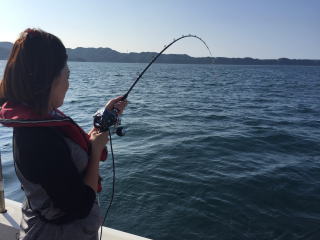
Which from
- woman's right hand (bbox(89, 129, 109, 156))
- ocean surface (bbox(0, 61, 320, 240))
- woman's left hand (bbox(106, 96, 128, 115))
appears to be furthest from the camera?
ocean surface (bbox(0, 61, 320, 240))

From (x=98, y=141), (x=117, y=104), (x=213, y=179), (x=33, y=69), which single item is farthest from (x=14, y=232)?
(x=213, y=179)

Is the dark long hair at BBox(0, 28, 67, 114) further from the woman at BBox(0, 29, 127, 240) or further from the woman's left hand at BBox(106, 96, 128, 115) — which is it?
the woman's left hand at BBox(106, 96, 128, 115)

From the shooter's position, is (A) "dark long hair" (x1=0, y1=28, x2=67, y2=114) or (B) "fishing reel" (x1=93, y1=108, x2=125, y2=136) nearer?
Result: (A) "dark long hair" (x1=0, y1=28, x2=67, y2=114)

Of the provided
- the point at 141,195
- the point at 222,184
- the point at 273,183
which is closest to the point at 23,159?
the point at 141,195

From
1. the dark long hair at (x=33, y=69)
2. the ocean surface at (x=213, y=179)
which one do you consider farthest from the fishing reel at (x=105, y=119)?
the ocean surface at (x=213, y=179)

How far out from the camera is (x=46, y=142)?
1628 millimetres

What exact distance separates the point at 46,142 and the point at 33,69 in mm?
357

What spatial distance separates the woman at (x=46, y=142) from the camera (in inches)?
64.5

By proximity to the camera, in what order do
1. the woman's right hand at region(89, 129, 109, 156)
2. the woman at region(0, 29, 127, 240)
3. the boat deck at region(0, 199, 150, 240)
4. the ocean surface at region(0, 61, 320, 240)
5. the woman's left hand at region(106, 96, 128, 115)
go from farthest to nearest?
1. the ocean surface at region(0, 61, 320, 240)
2. the boat deck at region(0, 199, 150, 240)
3. the woman's left hand at region(106, 96, 128, 115)
4. the woman's right hand at region(89, 129, 109, 156)
5. the woman at region(0, 29, 127, 240)

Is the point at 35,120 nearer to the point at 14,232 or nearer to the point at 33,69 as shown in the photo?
the point at 33,69

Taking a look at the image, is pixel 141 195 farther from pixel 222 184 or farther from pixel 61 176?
pixel 61 176

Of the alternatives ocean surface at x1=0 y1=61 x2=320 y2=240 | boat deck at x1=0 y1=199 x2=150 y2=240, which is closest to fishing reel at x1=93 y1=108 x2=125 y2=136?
boat deck at x1=0 y1=199 x2=150 y2=240

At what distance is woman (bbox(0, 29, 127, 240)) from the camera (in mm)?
1639

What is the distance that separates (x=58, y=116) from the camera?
1.81 meters
